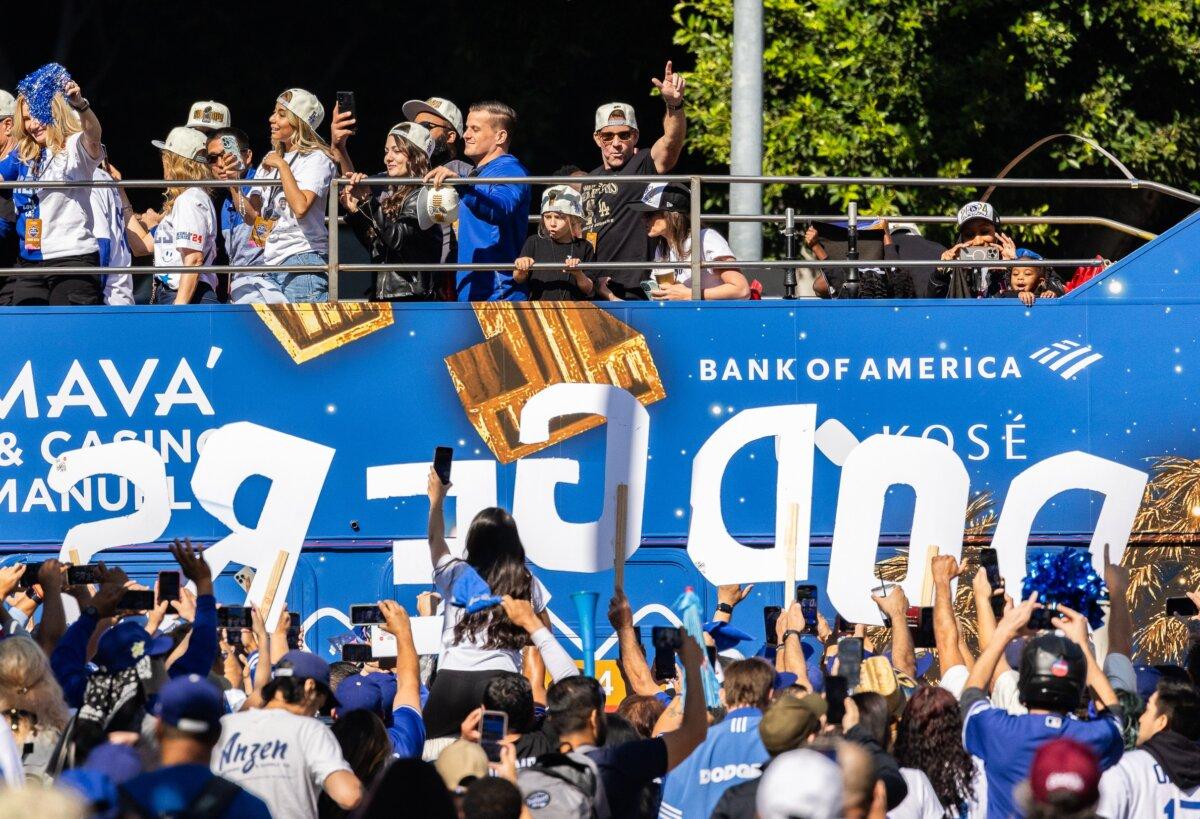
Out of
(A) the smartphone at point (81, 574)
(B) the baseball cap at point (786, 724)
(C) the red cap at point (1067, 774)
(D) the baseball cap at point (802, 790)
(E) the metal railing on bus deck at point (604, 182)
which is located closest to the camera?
(C) the red cap at point (1067, 774)

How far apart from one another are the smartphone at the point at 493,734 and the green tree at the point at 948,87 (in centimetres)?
967

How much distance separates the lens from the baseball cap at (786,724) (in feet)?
20.0

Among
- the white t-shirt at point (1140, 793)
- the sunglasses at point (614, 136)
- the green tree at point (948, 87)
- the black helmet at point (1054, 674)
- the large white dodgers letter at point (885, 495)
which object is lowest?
the white t-shirt at point (1140, 793)

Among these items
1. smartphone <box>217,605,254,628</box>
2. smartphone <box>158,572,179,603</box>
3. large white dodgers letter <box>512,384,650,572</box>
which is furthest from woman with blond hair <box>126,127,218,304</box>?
smartphone <box>158,572,179,603</box>

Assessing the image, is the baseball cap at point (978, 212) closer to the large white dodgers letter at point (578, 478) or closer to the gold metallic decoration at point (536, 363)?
the gold metallic decoration at point (536, 363)

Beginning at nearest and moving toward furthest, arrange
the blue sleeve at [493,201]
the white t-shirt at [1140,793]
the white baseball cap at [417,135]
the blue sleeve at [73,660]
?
the white t-shirt at [1140,793] < the blue sleeve at [73,660] < the blue sleeve at [493,201] < the white baseball cap at [417,135]

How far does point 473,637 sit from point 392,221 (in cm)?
382

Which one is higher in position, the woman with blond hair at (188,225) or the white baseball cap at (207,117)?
the white baseball cap at (207,117)

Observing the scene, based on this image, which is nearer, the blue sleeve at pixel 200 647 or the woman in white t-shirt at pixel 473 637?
the blue sleeve at pixel 200 647

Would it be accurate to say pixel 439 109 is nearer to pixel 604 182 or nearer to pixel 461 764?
pixel 604 182

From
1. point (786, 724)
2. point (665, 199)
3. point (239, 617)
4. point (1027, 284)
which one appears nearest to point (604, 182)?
point (665, 199)

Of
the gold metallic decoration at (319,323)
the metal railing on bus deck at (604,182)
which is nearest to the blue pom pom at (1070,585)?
the metal railing on bus deck at (604,182)

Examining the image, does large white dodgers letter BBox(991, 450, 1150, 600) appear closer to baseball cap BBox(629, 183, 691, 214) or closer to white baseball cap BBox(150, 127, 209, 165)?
baseball cap BBox(629, 183, 691, 214)

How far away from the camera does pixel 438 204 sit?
35.9 feet
